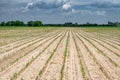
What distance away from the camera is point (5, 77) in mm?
10500

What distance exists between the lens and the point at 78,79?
1028 centimetres

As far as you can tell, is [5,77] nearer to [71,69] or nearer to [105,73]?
[71,69]

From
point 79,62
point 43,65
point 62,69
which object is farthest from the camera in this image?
point 79,62

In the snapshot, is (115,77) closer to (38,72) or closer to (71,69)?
(71,69)

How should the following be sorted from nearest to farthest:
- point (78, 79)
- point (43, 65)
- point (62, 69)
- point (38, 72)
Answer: point (78, 79) < point (38, 72) < point (62, 69) < point (43, 65)

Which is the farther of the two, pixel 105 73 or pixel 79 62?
pixel 79 62

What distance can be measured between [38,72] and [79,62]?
3.40 meters

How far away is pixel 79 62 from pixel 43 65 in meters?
2.06

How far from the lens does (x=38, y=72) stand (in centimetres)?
1149

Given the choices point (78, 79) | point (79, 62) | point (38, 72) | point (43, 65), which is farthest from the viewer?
point (79, 62)

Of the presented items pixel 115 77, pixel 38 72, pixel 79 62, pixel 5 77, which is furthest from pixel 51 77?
pixel 79 62

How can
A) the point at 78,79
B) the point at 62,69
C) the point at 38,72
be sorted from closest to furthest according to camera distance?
the point at 78,79 → the point at 38,72 → the point at 62,69

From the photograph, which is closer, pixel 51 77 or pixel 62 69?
pixel 51 77

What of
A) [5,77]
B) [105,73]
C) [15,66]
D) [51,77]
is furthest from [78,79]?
[15,66]
